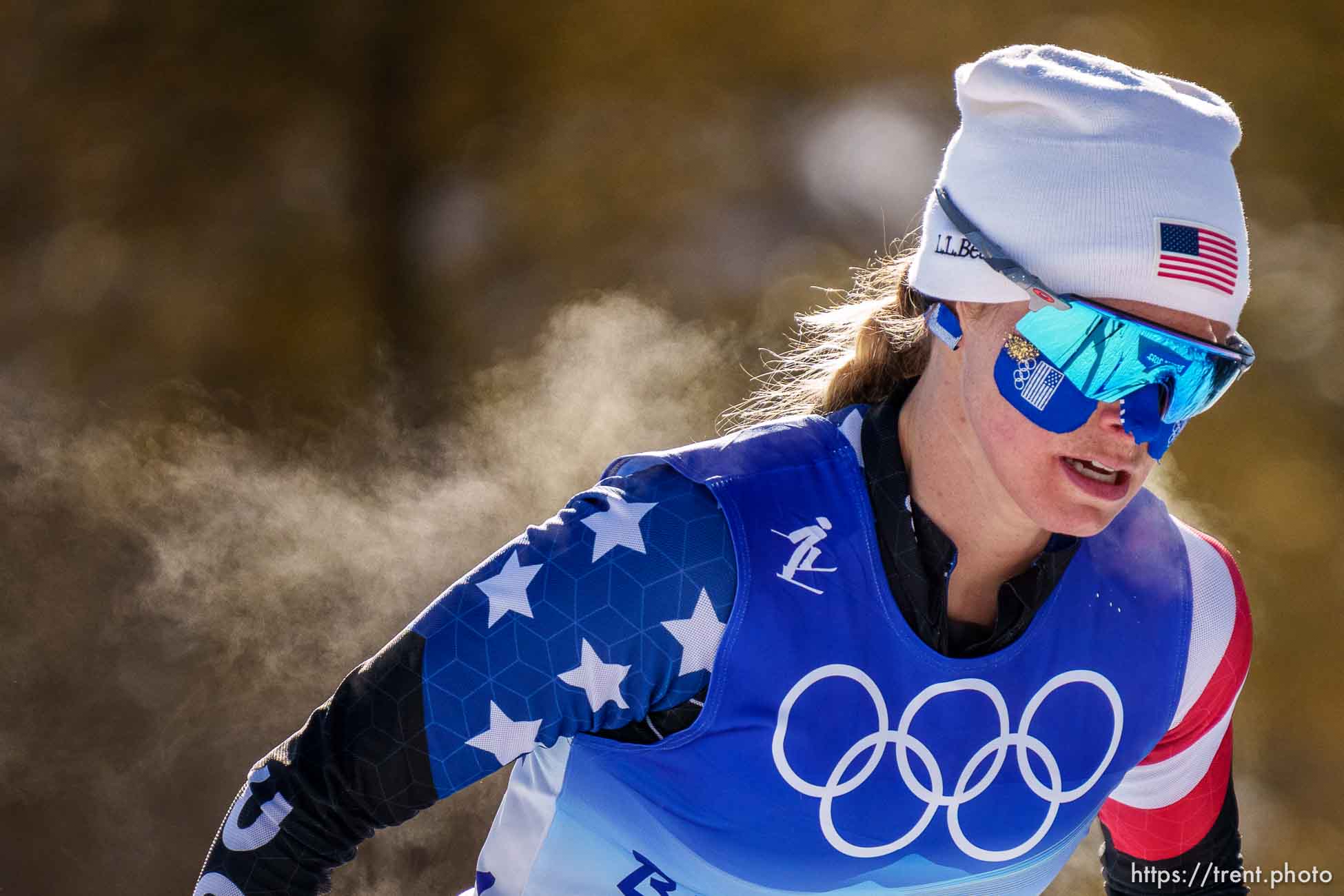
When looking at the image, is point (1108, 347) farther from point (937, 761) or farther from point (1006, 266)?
point (937, 761)

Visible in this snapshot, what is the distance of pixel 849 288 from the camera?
2990mm

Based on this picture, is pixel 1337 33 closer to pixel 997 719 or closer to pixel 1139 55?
pixel 1139 55

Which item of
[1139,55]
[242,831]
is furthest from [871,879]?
[1139,55]

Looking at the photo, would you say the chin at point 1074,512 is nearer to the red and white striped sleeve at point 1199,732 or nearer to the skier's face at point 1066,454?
the skier's face at point 1066,454

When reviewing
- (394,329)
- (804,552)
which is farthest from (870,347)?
(394,329)

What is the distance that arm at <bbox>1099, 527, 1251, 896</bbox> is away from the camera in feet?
5.10

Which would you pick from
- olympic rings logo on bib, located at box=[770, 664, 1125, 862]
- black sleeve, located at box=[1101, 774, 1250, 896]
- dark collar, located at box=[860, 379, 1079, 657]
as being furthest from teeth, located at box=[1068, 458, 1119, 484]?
black sleeve, located at box=[1101, 774, 1250, 896]

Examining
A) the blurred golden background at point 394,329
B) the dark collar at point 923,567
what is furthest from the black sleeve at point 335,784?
the blurred golden background at point 394,329

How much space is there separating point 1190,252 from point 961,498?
33 cm

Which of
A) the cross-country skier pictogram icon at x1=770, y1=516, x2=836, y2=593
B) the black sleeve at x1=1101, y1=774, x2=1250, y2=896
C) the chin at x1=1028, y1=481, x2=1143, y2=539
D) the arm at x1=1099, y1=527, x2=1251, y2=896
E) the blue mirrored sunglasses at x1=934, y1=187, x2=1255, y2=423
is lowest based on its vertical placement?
the black sleeve at x1=1101, y1=774, x2=1250, y2=896

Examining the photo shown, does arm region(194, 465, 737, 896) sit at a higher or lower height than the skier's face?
higher

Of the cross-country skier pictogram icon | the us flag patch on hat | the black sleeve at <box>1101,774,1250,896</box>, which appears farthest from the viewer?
the black sleeve at <box>1101,774,1250,896</box>

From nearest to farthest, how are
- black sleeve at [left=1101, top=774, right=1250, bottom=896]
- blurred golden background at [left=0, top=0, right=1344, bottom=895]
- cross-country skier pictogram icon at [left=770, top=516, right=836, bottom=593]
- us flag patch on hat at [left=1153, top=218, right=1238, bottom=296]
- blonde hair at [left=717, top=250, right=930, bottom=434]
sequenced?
us flag patch on hat at [left=1153, top=218, right=1238, bottom=296], cross-country skier pictogram icon at [left=770, top=516, right=836, bottom=593], blonde hair at [left=717, top=250, right=930, bottom=434], black sleeve at [left=1101, top=774, right=1250, bottom=896], blurred golden background at [left=0, top=0, right=1344, bottom=895]

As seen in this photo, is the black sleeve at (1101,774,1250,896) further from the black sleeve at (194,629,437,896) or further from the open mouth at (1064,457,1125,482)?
the black sleeve at (194,629,437,896)
